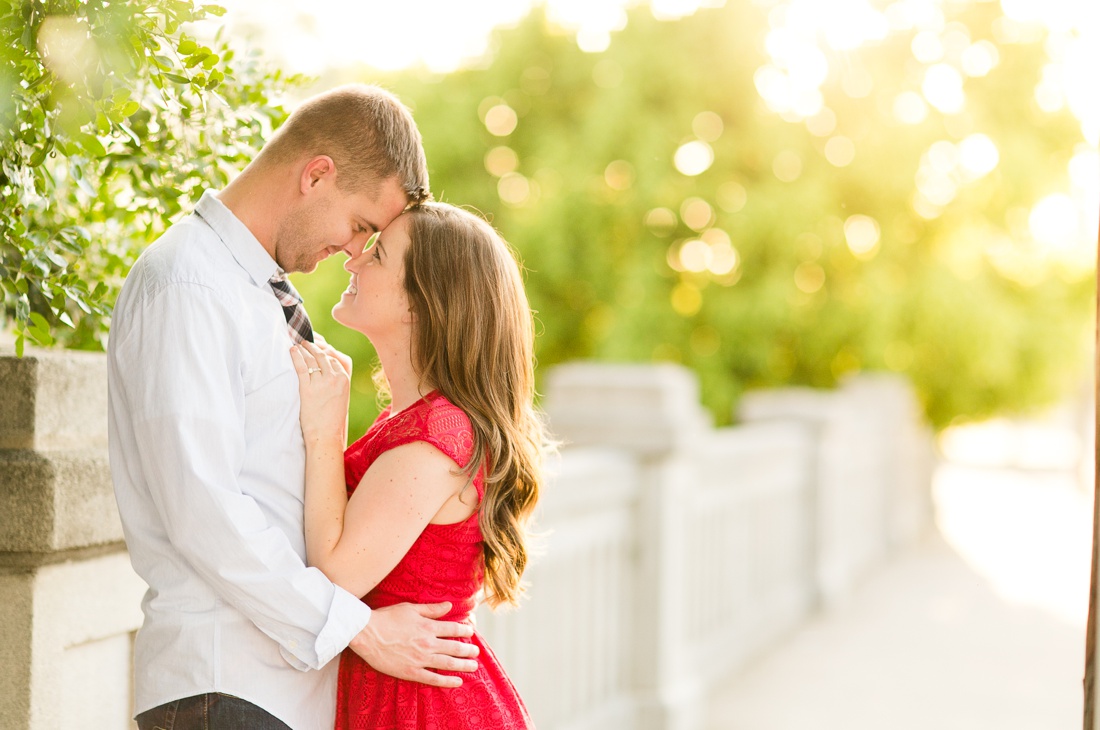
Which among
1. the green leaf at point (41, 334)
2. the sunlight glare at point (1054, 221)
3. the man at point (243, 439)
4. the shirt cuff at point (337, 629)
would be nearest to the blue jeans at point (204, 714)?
the man at point (243, 439)

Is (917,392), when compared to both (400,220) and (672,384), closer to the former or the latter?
(672,384)

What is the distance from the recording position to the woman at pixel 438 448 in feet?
7.41

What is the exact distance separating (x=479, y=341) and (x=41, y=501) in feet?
2.93

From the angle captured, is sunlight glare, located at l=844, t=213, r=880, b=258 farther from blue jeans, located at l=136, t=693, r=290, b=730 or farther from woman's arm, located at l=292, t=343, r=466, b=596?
blue jeans, located at l=136, t=693, r=290, b=730

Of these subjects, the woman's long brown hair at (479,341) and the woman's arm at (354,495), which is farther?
the woman's long brown hair at (479,341)

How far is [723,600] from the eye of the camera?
742 cm

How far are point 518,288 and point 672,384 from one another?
3.07 metres

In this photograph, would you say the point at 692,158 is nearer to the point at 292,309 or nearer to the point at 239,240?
the point at 292,309

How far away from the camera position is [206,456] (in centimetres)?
192

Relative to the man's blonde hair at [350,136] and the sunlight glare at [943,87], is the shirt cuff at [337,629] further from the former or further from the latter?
the sunlight glare at [943,87]

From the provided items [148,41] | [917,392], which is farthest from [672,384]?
[917,392]

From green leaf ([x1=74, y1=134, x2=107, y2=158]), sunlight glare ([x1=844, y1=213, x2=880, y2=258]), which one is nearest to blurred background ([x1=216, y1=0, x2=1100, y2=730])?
sunlight glare ([x1=844, y1=213, x2=880, y2=258])

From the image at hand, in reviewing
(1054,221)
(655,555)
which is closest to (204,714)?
(655,555)

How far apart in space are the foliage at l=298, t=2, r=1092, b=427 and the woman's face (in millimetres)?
11113
